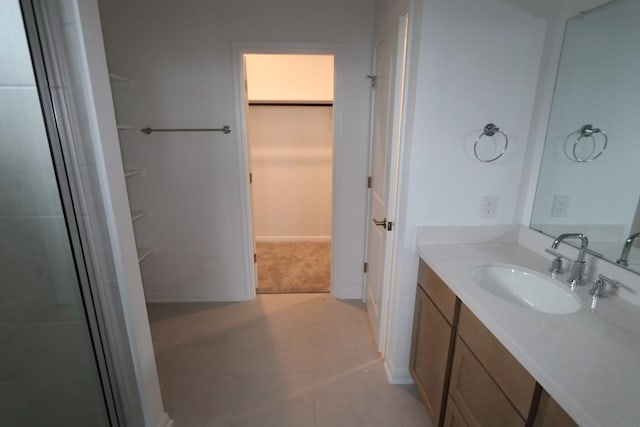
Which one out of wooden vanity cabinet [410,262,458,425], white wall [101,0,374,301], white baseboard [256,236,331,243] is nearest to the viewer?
wooden vanity cabinet [410,262,458,425]

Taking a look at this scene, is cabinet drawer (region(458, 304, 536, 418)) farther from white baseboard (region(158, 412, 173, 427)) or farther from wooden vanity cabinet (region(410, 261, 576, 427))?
white baseboard (region(158, 412, 173, 427))

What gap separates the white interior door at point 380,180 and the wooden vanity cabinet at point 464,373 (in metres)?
A: 0.39

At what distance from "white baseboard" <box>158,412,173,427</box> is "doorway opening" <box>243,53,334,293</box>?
1.38 m

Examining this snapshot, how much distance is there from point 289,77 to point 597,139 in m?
2.88

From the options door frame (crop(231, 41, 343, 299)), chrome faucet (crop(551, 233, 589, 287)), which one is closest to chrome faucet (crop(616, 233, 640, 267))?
chrome faucet (crop(551, 233, 589, 287))

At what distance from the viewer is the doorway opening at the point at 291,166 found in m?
3.33

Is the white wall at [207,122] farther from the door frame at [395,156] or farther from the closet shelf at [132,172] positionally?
the door frame at [395,156]

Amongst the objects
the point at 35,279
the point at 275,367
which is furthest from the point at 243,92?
the point at 275,367

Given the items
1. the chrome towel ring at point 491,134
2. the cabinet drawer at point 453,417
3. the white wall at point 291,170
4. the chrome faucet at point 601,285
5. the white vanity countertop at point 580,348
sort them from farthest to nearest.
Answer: the white wall at point 291,170
the chrome towel ring at point 491,134
the cabinet drawer at point 453,417
the chrome faucet at point 601,285
the white vanity countertop at point 580,348

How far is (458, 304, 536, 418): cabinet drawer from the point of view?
2.81 ft

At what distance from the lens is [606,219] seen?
4.15 ft

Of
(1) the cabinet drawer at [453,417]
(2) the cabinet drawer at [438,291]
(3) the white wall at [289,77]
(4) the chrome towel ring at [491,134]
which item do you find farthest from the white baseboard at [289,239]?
(1) the cabinet drawer at [453,417]

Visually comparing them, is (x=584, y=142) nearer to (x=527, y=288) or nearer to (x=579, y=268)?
(x=579, y=268)

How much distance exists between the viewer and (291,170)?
391cm
